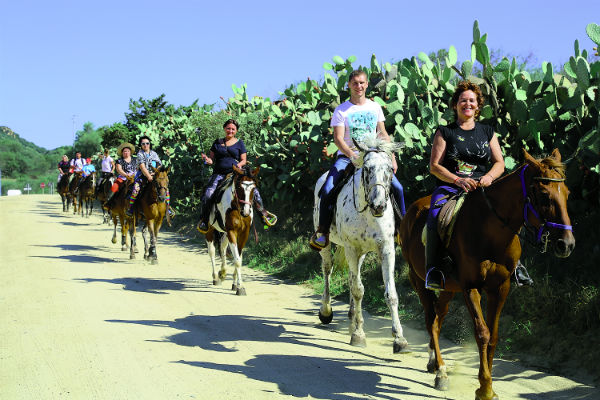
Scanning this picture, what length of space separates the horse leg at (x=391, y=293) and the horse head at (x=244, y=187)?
3895mm

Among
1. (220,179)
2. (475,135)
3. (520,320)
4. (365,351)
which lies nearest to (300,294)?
(220,179)

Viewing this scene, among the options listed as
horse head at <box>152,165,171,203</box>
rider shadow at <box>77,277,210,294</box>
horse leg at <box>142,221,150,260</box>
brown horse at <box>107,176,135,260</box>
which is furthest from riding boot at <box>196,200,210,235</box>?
brown horse at <box>107,176,135,260</box>

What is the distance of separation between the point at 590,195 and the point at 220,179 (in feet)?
22.3

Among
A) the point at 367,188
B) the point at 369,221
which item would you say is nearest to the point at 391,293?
the point at 369,221

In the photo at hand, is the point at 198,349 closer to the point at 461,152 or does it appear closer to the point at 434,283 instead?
the point at 434,283

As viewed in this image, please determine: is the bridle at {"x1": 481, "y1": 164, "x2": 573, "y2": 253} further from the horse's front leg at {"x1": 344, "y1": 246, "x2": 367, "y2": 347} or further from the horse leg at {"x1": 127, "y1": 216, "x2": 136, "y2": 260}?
the horse leg at {"x1": 127, "y1": 216, "x2": 136, "y2": 260}

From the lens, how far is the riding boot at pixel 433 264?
17.9 feet

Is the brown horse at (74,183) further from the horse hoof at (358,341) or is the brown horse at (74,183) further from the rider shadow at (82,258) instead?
the horse hoof at (358,341)

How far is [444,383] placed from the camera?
18.7ft

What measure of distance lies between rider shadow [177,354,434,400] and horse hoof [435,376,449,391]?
0.27 metres

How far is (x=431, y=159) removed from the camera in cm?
581

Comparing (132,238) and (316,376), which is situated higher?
(132,238)

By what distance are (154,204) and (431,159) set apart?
10270 millimetres

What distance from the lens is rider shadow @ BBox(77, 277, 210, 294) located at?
11.2 metres
